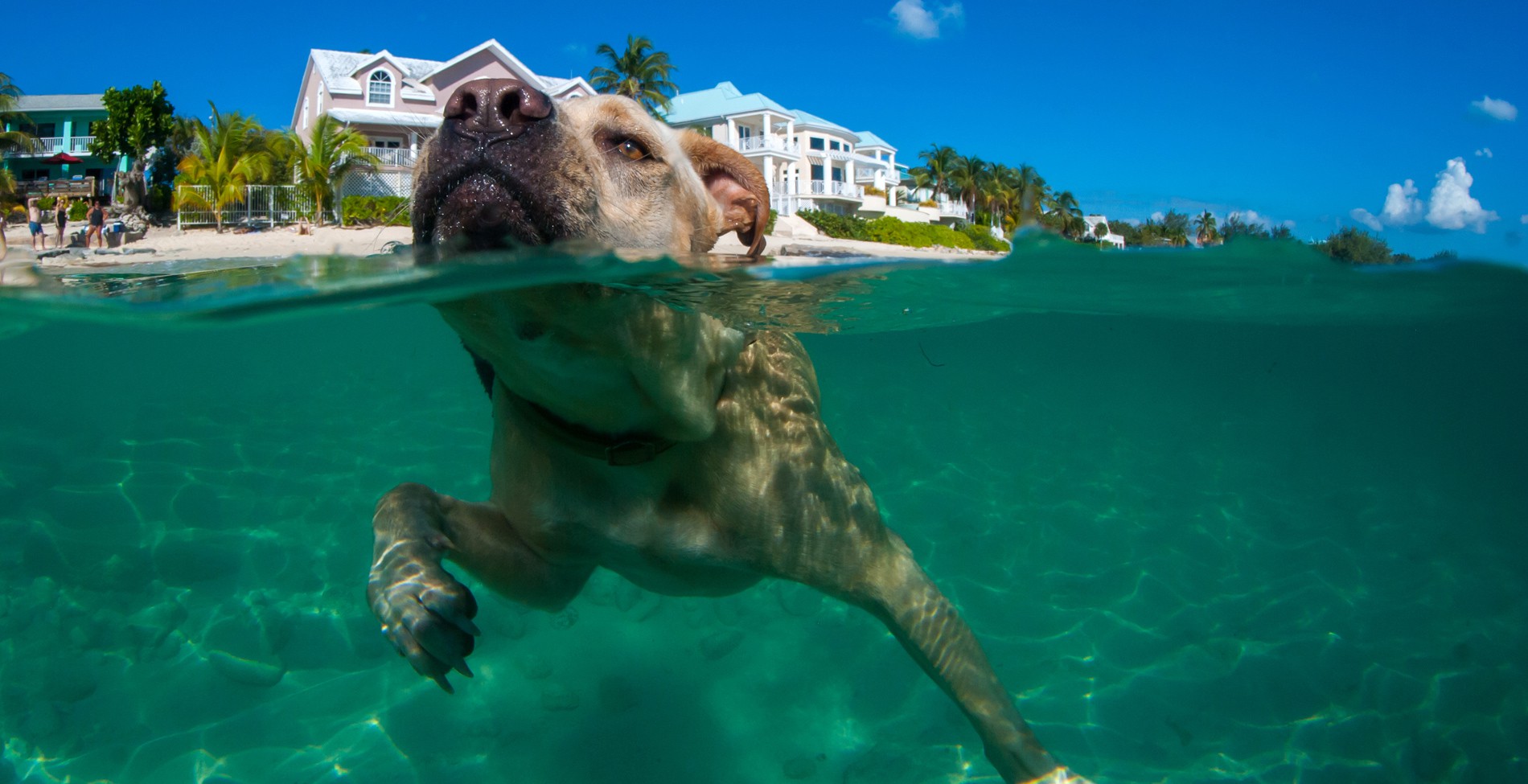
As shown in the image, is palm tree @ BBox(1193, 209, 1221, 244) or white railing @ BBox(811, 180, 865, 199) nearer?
palm tree @ BBox(1193, 209, 1221, 244)

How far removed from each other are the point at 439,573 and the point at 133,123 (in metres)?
33.5

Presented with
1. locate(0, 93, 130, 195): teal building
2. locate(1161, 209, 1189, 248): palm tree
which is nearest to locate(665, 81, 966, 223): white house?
locate(0, 93, 130, 195): teal building

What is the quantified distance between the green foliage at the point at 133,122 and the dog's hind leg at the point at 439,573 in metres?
32.3

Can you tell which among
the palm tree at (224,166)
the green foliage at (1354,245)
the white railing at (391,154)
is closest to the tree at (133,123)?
the palm tree at (224,166)

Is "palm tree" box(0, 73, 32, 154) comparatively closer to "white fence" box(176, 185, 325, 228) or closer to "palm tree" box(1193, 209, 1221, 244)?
"white fence" box(176, 185, 325, 228)

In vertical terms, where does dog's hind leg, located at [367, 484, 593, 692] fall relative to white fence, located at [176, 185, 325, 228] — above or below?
below

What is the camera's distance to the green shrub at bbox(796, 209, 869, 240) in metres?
37.7

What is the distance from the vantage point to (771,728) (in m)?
5.95

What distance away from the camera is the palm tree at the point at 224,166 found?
24438 mm

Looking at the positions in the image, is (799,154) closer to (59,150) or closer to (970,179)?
(970,179)

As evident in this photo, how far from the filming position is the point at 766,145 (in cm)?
4544

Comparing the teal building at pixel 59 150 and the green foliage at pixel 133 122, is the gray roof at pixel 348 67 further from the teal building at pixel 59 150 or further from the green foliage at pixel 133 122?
the teal building at pixel 59 150

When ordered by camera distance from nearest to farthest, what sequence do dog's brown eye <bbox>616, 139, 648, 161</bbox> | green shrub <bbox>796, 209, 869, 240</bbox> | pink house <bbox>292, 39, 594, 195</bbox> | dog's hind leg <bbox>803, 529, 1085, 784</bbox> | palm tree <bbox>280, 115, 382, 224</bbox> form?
dog's brown eye <bbox>616, 139, 648, 161</bbox>
dog's hind leg <bbox>803, 529, 1085, 784</bbox>
palm tree <bbox>280, 115, 382, 224</bbox>
pink house <bbox>292, 39, 594, 195</bbox>
green shrub <bbox>796, 209, 869, 240</bbox>

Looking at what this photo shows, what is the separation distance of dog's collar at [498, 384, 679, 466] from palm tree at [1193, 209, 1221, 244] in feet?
12.5
